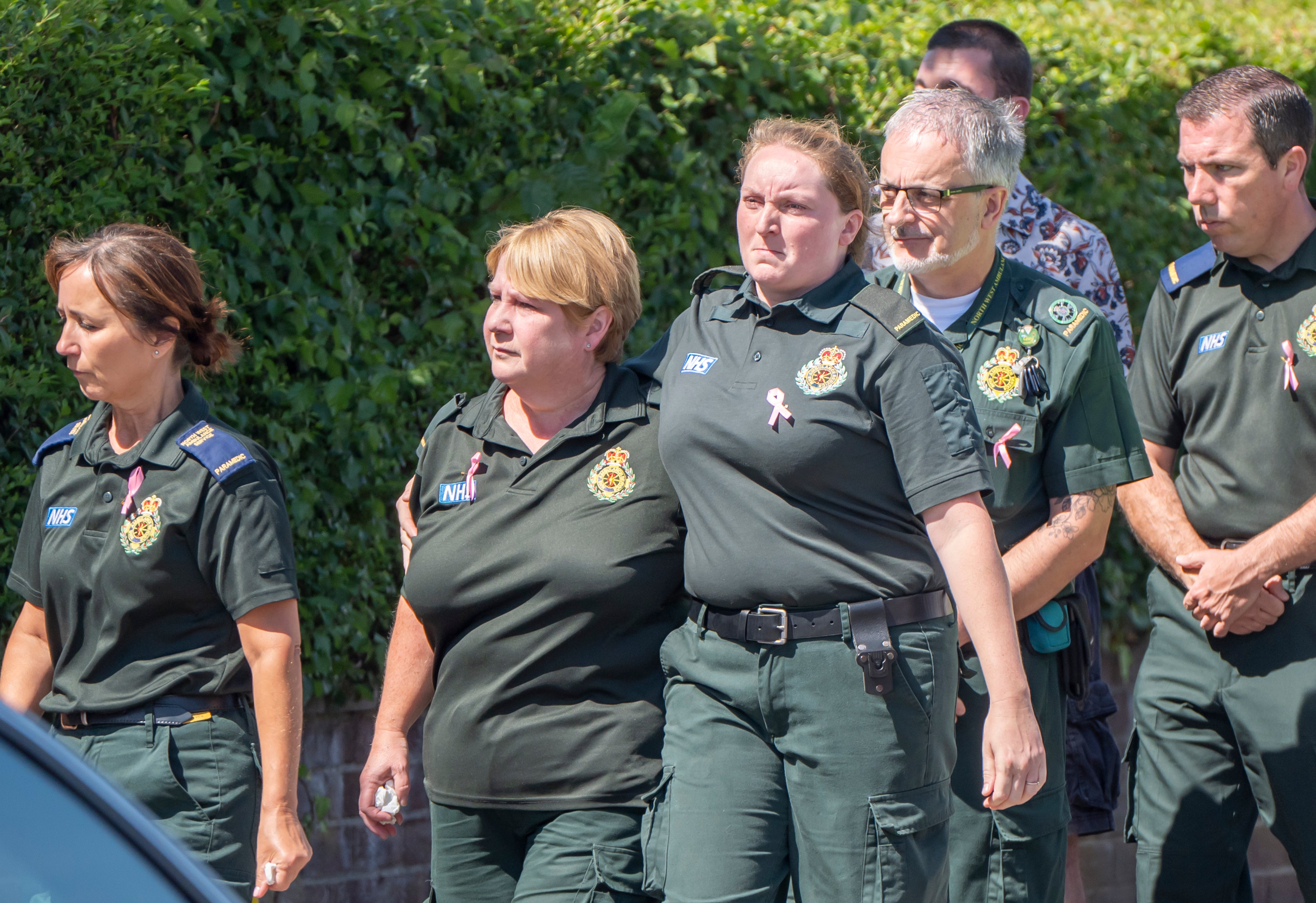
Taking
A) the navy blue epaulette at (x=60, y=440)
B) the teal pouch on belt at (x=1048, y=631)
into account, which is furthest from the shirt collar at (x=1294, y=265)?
the navy blue epaulette at (x=60, y=440)

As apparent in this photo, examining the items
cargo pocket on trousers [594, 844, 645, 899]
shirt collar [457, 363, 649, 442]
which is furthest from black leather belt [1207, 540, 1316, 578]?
cargo pocket on trousers [594, 844, 645, 899]

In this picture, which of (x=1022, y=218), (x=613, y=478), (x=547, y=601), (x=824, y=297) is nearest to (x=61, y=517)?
(x=547, y=601)

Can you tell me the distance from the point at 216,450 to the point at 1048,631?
1.90 metres

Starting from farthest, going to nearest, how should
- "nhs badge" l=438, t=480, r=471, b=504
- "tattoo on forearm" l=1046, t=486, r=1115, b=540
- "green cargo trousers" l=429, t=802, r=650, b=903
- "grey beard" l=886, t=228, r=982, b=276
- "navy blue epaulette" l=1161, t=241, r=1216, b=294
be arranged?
1. "navy blue epaulette" l=1161, t=241, r=1216, b=294
2. "grey beard" l=886, t=228, r=982, b=276
3. "tattoo on forearm" l=1046, t=486, r=1115, b=540
4. "nhs badge" l=438, t=480, r=471, b=504
5. "green cargo trousers" l=429, t=802, r=650, b=903

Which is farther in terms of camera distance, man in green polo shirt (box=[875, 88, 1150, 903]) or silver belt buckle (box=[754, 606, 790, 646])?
man in green polo shirt (box=[875, 88, 1150, 903])

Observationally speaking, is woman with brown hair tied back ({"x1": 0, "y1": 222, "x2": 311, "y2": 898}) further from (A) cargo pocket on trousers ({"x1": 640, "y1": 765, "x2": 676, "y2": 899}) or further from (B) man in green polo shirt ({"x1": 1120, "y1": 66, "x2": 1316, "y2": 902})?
(B) man in green polo shirt ({"x1": 1120, "y1": 66, "x2": 1316, "y2": 902})

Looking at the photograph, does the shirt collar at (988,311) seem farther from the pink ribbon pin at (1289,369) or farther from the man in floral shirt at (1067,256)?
the pink ribbon pin at (1289,369)

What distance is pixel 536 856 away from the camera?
3.20 meters

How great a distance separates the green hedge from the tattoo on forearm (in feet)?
6.68

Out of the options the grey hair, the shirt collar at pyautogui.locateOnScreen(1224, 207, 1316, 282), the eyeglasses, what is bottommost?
the shirt collar at pyautogui.locateOnScreen(1224, 207, 1316, 282)

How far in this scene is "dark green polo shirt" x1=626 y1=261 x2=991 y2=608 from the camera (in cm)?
298

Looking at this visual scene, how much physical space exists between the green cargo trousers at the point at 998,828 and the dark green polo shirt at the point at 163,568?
59.7 inches

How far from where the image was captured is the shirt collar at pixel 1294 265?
3951mm

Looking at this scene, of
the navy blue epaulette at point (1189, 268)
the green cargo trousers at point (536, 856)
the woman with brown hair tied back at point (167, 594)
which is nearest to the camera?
the green cargo trousers at point (536, 856)
